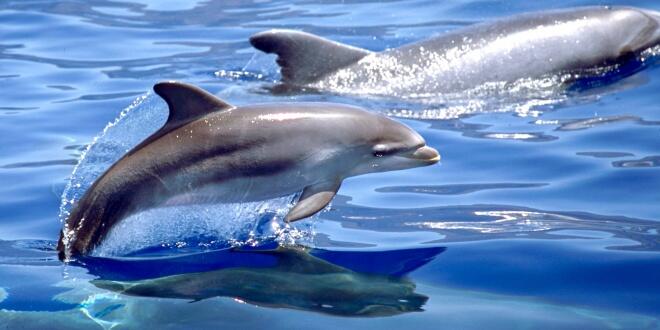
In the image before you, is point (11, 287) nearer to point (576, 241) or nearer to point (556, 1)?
point (576, 241)

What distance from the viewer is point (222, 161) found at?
7500 mm

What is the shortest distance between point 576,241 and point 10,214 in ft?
13.1

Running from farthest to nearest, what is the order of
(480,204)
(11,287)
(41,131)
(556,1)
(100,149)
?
(556,1), (41,131), (100,149), (480,204), (11,287)

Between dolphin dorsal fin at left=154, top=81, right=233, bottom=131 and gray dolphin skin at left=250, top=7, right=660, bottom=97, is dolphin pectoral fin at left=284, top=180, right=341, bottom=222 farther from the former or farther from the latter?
gray dolphin skin at left=250, top=7, right=660, bottom=97

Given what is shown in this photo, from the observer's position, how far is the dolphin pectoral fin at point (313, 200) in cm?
734

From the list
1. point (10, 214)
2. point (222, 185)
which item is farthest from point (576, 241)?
point (10, 214)

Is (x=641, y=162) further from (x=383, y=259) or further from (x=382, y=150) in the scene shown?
(x=383, y=259)

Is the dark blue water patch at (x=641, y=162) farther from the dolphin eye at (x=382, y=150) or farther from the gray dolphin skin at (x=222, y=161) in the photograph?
the gray dolphin skin at (x=222, y=161)

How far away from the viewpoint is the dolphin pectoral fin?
734cm

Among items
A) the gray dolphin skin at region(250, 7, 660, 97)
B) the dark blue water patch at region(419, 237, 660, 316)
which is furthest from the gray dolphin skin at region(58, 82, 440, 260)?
the gray dolphin skin at region(250, 7, 660, 97)

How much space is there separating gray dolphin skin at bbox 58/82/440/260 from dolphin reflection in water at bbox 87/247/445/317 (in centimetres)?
35

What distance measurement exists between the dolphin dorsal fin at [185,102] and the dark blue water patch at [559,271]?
5.46 ft

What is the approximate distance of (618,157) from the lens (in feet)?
29.9

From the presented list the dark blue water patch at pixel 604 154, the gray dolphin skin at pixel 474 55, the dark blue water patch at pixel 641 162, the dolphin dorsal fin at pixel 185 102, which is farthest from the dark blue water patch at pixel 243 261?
the gray dolphin skin at pixel 474 55
